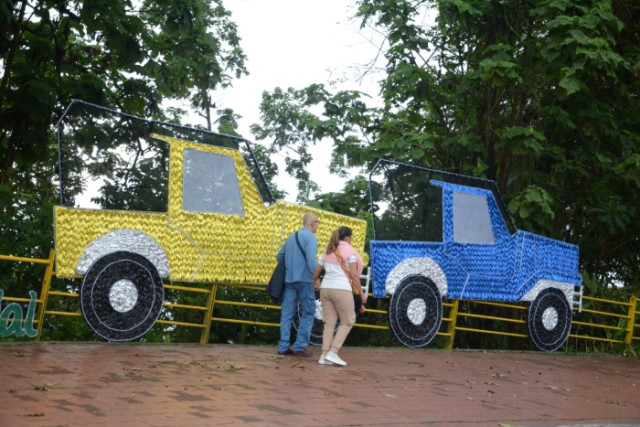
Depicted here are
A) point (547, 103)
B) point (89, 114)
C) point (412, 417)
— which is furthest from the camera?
point (547, 103)

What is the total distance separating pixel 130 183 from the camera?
11906 mm

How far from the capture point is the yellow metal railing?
1131cm

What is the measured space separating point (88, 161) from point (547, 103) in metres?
8.21

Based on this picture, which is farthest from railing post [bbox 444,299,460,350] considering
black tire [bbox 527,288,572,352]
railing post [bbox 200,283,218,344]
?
railing post [bbox 200,283,218,344]

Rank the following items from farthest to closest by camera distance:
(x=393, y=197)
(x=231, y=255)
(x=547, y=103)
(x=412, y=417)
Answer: (x=547, y=103) → (x=393, y=197) → (x=231, y=255) → (x=412, y=417)

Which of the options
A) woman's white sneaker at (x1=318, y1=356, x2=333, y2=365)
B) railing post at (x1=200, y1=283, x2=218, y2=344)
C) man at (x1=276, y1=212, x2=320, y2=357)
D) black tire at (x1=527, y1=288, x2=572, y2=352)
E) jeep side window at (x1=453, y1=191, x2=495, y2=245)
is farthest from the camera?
black tire at (x1=527, y1=288, x2=572, y2=352)

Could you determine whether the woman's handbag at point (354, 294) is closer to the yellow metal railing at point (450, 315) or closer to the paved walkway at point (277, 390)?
the paved walkway at point (277, 390)

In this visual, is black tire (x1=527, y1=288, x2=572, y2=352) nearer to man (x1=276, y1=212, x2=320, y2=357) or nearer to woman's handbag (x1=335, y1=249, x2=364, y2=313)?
woman's handbag (x1=335, y1=249, x2=364, y2=313)

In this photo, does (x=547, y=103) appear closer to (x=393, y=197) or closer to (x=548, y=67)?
(x=548, y=67)

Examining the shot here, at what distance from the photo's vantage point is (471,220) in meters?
14.9

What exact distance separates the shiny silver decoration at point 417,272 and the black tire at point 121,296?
3.62 metres

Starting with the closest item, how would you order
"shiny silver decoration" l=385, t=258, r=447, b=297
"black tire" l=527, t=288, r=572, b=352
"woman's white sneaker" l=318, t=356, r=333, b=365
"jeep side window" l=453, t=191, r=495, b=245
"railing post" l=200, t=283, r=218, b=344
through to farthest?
"woman's white sneaker" l=318, t=356, r=333, b=365 < "railing post" l=200, t=283, r=218, b=344 < "shiny silver decoration" l=385, t=258, r=447, b=297 < "jeep side window" l=453, t=191, r=495, b=245 < "black tire" l=527, t=288, r=572, b=352

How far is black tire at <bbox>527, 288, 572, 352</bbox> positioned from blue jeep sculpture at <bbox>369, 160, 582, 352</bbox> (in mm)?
182

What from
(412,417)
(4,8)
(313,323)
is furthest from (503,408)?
(4,8)
